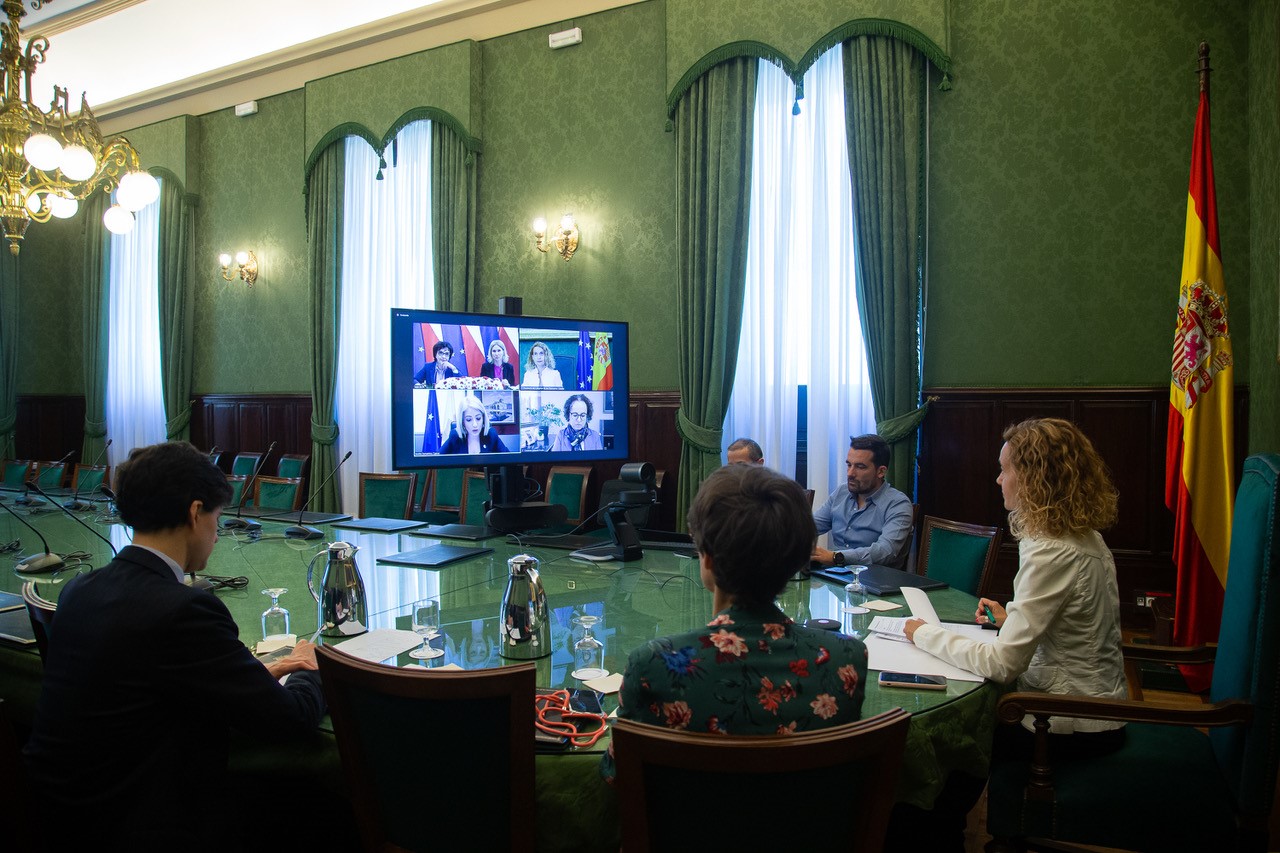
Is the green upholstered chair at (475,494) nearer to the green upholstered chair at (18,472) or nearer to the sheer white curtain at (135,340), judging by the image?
the green upholstered chair at (18,472)

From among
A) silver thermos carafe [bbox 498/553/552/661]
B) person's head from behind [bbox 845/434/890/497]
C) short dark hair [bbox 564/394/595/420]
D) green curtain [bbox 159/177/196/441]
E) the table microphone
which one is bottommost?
the table microphone

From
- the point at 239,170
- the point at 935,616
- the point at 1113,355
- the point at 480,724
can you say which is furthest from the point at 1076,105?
the point at 239,170

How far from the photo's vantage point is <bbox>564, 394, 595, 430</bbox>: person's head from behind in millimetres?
3061

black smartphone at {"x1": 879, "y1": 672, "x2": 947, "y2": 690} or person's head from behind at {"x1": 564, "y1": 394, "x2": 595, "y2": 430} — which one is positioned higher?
person's head from behind at {"x1": 564, "y1": 394, "x2": 595, "y2": 430}

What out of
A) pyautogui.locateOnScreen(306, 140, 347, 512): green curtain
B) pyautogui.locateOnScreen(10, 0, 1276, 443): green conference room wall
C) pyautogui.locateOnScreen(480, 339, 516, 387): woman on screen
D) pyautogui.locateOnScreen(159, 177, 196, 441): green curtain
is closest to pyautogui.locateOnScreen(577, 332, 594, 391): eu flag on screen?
pyautogui.locateOnScreen(480, 339, 516, 387): woman on screen

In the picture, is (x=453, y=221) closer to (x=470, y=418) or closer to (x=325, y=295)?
(x=325, y=295)

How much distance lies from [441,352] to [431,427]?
25 cm

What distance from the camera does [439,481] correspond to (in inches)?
220

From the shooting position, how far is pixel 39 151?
14.1ft

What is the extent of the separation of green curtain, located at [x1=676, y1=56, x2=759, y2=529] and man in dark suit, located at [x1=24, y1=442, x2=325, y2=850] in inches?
152

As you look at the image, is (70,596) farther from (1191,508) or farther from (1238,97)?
(1238,97)

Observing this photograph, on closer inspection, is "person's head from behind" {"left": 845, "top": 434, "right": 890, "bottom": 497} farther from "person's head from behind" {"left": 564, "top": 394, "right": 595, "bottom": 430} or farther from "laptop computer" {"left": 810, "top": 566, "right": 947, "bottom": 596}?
"person's head from behind" {"left": 564, "top": 394, "right": 595, "bottom": 430}

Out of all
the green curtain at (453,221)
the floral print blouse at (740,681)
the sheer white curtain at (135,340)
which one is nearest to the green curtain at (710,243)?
the green curtain at (453,221)

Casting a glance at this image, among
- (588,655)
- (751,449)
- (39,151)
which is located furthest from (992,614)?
(39,151)
